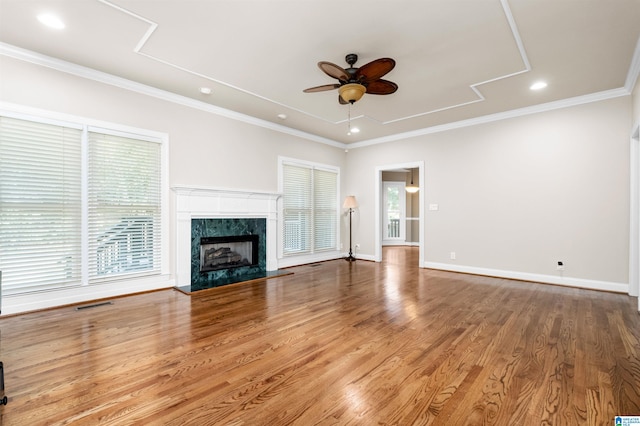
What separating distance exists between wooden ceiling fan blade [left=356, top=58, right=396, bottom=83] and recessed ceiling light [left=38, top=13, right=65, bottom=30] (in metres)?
2.94

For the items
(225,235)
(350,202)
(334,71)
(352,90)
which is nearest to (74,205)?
(225,235)

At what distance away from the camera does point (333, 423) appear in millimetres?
1602

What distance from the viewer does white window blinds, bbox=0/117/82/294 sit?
326 centimetres

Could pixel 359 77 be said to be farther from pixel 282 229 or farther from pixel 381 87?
pixel 282 229

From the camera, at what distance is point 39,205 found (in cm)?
345

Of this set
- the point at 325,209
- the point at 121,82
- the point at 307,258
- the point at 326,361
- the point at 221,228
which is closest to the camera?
the point at 326,361

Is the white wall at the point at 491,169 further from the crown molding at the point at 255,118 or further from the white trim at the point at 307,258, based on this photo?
the white trim at the point at 307,258

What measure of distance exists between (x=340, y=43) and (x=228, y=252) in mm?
3855

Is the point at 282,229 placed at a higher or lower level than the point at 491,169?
lower

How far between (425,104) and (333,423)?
15.5 ft

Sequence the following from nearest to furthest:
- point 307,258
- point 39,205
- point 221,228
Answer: point 39,205 → point 221,228 → point 307,258

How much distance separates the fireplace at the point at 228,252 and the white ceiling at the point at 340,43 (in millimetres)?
2377

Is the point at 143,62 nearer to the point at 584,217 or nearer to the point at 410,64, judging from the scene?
the point at 410,64

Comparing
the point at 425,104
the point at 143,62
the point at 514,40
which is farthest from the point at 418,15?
the point at 143,62
